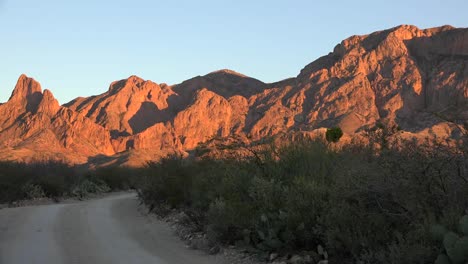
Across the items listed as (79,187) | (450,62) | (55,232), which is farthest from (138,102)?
(55,232)

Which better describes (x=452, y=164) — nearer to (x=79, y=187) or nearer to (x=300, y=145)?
(x=300, y=145)

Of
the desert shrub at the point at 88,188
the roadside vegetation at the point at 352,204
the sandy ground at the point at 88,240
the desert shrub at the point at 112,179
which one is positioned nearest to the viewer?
the roadside vegetation at the point at 352,204

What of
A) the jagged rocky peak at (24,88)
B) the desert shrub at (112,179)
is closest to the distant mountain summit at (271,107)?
the jagged rocky peak at (24,88)

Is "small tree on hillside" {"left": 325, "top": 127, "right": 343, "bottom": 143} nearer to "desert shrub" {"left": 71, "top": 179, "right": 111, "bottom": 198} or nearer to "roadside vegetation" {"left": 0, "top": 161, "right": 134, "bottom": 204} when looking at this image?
"roadside vegetation" {"left": 0, "top": 161, "right": 134, "bottom": 204}

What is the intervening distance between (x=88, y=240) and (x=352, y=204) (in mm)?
7240

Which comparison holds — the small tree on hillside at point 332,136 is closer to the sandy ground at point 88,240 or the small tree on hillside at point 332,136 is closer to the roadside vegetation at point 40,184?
the sandy ground at point 88,240

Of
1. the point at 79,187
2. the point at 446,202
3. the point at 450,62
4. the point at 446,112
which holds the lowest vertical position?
the point at 79,187

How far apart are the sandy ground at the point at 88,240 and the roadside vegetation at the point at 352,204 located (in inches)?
48.3

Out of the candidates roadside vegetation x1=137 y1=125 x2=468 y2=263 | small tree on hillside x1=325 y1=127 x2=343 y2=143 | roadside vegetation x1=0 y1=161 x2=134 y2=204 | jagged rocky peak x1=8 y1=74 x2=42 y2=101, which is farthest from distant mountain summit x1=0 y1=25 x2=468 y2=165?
roadside vegetation x1=137 y1=125 x2=468 y2=263

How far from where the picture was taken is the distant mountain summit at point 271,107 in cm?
8819

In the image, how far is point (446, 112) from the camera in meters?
7.80

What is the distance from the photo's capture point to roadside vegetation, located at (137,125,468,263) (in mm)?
7227

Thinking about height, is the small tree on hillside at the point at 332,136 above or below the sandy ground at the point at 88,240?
above

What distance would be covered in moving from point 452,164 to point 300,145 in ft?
22.0
